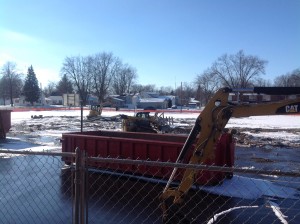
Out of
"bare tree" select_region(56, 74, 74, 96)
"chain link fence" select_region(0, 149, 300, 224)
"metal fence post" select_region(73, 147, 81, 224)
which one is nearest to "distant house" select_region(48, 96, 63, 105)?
"bare tree" select_region(56, 74, 74, 96)

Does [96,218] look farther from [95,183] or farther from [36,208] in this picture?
[95,183]

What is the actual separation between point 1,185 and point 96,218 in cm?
416

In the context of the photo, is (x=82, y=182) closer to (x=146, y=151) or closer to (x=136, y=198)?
(x=136, y=198)

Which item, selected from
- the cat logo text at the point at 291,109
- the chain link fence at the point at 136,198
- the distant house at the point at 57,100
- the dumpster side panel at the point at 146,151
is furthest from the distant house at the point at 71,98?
the distant house at the point at 57,100

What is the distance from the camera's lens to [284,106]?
6.37m

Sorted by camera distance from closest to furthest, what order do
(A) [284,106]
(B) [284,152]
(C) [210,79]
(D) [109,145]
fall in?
(A) [284,106], (D) [109,145], (B) [284,152], (C) [210,79]

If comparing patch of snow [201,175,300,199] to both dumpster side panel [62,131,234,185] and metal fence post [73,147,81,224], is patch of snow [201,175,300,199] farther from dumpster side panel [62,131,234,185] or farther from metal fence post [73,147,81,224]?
metal fence post [73,147,81,224]

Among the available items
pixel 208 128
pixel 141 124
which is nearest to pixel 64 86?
pixel 141 124

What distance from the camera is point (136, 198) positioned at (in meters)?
9.30

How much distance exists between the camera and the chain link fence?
24.8 ft

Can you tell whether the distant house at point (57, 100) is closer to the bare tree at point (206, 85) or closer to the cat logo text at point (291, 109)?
the bare tree at point (206, 85)

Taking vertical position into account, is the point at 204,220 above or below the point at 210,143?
below

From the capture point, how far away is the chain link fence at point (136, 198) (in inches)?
298

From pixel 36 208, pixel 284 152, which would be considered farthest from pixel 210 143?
pixel 284 152
